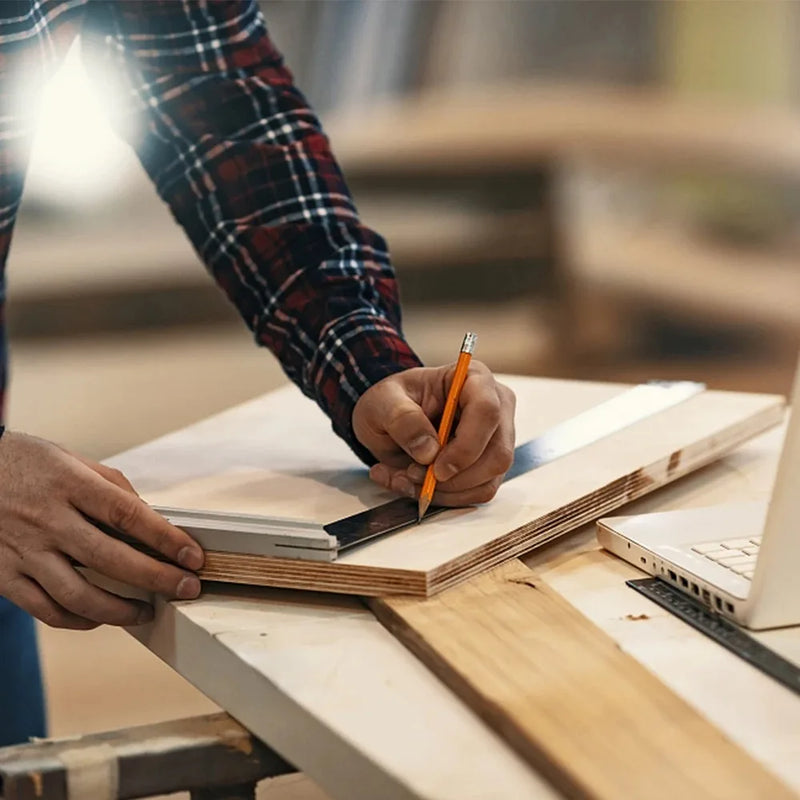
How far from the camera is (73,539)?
95 centimetres

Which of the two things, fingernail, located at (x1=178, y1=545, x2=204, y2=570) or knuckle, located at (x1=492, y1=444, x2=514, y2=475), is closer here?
fingernail, located at (x1=178, y1=545, x2=204, y2=570)

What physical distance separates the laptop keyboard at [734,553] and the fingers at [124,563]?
1.18ft

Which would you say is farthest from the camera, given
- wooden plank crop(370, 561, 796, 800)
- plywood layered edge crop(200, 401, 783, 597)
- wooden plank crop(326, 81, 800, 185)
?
wooden plank crop(326, 81, 800, 185)

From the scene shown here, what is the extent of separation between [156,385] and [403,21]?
5.23ft

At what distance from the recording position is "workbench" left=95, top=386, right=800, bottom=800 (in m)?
0.71

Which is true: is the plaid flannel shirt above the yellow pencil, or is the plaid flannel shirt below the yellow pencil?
above

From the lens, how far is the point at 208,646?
885mm

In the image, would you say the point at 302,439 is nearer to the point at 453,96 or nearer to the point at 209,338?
the point at 209,338

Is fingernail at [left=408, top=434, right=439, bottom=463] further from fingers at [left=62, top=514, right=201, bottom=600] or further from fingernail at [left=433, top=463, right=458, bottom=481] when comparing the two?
fingers at [left=62, top=514, right=201, bottom=600]

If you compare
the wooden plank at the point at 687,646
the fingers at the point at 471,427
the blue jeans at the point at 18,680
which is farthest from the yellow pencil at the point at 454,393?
the blue jeans at the point at 18,680

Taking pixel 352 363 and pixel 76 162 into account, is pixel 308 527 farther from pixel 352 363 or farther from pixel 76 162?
pixel 76 162

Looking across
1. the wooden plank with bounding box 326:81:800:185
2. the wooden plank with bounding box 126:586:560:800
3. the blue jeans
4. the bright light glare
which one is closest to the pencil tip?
the wooden plank with bounding box 126:586:560:800

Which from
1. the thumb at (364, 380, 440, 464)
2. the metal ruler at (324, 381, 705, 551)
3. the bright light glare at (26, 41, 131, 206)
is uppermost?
the thumb at (364, 380, 440, 464)

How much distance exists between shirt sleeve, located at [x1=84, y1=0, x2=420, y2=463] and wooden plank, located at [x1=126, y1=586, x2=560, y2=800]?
0.38 metres
